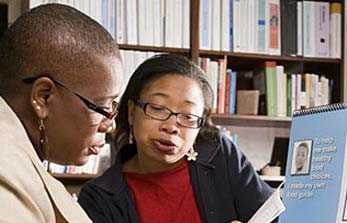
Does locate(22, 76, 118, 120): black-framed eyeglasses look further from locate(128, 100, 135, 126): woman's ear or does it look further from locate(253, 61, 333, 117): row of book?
locate(253, 61, 333, 117): row of book

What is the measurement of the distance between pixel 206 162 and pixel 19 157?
1055 mm

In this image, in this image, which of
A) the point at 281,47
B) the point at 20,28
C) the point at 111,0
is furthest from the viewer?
the point at 281,47

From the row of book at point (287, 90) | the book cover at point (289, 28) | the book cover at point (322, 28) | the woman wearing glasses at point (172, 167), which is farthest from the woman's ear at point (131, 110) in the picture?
the book cover at point (322, 28)

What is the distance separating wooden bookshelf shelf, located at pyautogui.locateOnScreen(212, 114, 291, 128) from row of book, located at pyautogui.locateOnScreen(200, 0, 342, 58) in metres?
0.31

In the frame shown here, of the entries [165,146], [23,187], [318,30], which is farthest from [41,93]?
[318,30]

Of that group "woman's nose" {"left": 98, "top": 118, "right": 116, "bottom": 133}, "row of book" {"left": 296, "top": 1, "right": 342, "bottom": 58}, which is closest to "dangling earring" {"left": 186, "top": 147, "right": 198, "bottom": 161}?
"woman's nose" {"left": 98, "top": 118, "right": 116, "bottom": 133}

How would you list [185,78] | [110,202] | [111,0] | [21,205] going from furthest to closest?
[111,0] < [185,78] < [110,202] < [21,205]

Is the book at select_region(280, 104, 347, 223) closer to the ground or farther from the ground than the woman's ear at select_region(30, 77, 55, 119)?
closer to the ground

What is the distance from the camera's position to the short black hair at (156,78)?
6.18 feet

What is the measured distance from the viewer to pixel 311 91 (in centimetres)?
299

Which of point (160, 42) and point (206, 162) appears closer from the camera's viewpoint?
point (206, 162)

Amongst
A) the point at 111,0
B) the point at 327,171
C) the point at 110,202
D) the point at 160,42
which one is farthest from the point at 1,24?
the point at 327,171

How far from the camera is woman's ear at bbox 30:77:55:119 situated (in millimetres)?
1006

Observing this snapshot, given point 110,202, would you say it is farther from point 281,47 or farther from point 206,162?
point 281,47
